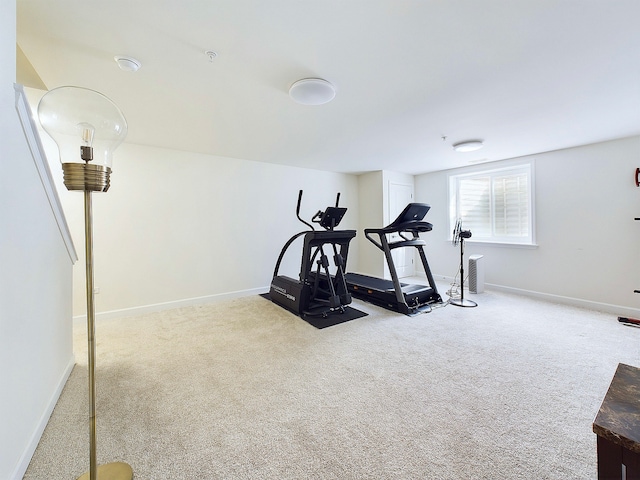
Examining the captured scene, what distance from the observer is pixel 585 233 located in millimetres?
3766

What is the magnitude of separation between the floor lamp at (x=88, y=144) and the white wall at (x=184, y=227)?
2.72 metres

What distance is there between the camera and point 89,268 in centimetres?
118

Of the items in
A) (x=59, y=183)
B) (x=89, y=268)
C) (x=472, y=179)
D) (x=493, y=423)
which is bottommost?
(x=493, y=423)

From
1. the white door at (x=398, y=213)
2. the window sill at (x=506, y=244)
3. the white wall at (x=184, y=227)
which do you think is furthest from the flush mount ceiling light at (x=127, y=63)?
the window sill at (x=506, y=244)

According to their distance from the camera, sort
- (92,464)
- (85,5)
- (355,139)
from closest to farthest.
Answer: (92,464), (85,5), (355,139)

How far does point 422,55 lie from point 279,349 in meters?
2.61

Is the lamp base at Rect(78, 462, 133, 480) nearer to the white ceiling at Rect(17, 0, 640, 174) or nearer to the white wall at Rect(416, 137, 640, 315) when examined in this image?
the white ceiling at Rect(17, 0, 640, 174)

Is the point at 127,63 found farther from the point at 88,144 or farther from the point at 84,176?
the point at 84,176

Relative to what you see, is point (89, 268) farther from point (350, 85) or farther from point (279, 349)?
point (350, 85)

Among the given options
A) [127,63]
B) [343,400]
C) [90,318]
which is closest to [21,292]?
[90,318]

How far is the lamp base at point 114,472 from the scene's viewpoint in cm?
123

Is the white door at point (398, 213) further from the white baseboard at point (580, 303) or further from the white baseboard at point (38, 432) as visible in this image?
the white baseboard at point (38, 432)

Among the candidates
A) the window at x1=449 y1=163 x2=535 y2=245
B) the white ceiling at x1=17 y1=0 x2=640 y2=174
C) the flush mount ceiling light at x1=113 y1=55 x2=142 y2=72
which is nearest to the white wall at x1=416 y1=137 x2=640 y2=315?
the window at x1=449 y1=163 x2=535 y2=245

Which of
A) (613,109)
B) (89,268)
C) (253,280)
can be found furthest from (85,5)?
(613,109)
